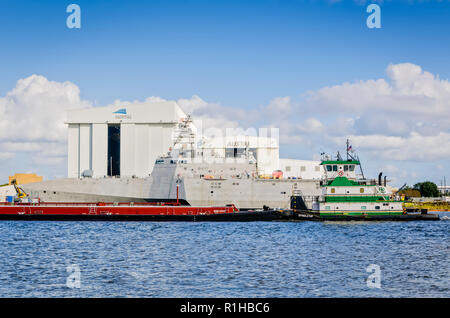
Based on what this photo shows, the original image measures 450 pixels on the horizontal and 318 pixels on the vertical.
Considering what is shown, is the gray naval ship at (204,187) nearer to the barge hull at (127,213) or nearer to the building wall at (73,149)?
the barge hull at (127,213)

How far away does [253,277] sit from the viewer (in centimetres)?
2116

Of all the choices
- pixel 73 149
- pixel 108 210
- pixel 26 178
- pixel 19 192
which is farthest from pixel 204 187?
pixel 26 178

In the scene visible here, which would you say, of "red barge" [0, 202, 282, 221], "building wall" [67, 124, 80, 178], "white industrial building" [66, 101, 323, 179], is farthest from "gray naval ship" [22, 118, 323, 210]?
"building wall" [67, 124, 80, 178]

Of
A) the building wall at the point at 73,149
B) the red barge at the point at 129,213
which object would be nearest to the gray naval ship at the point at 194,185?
the red barge at the point at 129,213

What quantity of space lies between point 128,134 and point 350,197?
134ft

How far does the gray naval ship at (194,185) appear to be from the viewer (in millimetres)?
61688

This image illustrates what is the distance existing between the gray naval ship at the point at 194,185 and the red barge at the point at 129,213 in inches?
275

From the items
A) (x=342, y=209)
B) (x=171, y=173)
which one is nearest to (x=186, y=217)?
(x=171, y=173)

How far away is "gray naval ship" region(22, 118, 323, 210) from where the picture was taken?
61.7 metres

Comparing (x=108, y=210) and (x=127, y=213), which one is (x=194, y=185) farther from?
(x=108, y=210)

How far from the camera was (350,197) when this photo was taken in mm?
50656

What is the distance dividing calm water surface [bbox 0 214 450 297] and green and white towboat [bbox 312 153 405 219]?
29.4 feet
